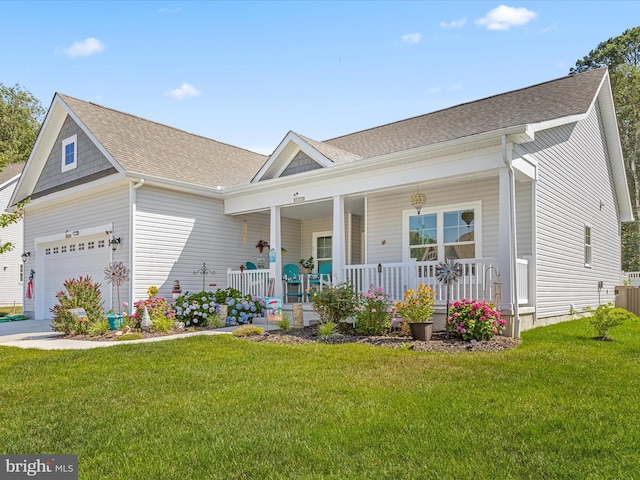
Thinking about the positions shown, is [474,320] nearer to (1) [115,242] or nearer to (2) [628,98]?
(1) [115,242]

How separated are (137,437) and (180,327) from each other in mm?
6724

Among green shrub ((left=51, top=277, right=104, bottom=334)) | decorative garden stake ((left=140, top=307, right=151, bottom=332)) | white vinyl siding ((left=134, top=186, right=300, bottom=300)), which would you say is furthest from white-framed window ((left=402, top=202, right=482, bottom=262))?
green shrub ((left=51, top=277, right=104, bottom=334))

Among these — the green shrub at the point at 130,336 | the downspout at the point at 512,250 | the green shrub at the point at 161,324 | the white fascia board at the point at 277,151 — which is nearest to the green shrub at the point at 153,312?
the green shrub at the point at 161,324

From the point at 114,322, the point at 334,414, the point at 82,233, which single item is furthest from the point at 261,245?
the point at 334,414

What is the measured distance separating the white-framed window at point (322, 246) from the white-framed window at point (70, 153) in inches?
281

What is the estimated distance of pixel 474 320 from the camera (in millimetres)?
7609

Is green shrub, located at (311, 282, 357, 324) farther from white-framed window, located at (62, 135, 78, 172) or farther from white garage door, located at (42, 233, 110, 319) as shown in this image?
white-framed window, located at (62, 135, 78, 172)

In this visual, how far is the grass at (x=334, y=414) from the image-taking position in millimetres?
3131

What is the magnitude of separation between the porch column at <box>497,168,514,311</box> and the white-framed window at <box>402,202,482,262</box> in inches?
75.1

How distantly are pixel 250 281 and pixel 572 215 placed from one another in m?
7.80

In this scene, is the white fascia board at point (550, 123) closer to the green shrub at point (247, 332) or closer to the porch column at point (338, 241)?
the porch column at point (338, 241)

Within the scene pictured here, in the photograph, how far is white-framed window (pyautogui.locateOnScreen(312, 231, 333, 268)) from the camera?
15070 millimetres

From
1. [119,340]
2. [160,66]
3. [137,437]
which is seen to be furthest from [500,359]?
[160,66]

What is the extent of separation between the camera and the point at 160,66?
43.1 feet
